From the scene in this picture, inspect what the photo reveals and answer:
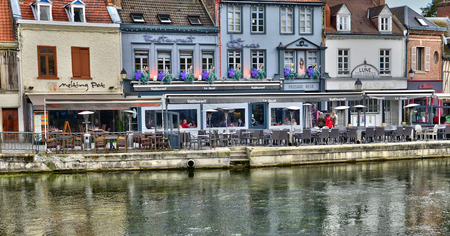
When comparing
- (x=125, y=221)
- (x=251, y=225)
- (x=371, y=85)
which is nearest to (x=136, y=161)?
(x=125, y=221)

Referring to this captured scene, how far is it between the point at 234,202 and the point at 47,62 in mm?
14516

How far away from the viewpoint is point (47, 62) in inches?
1059

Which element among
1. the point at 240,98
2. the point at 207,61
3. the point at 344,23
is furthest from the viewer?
the point at 344,23

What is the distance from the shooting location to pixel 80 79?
27500mm

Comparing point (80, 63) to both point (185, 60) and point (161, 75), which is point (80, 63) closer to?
point (161, 75)

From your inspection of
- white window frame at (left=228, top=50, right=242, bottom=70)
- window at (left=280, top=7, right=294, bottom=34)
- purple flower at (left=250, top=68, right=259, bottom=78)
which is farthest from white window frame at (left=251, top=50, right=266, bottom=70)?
window at (left=280, top=7, right=294, bottom=34)

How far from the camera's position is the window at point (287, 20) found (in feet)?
103

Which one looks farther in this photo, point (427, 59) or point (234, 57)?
point (427, 59)

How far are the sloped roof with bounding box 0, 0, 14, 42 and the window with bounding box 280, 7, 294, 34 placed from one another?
14361mm

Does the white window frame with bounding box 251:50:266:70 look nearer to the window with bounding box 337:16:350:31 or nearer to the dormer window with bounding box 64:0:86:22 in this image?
the window with bounding box 337:16:350:31

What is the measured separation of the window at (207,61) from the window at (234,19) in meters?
1.77

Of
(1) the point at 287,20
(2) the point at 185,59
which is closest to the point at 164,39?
(2) the point at 185,59

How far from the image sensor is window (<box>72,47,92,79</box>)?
27.4 m

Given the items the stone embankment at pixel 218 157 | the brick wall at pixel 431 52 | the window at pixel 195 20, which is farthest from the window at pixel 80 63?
the brick wall at pixel 431 52
